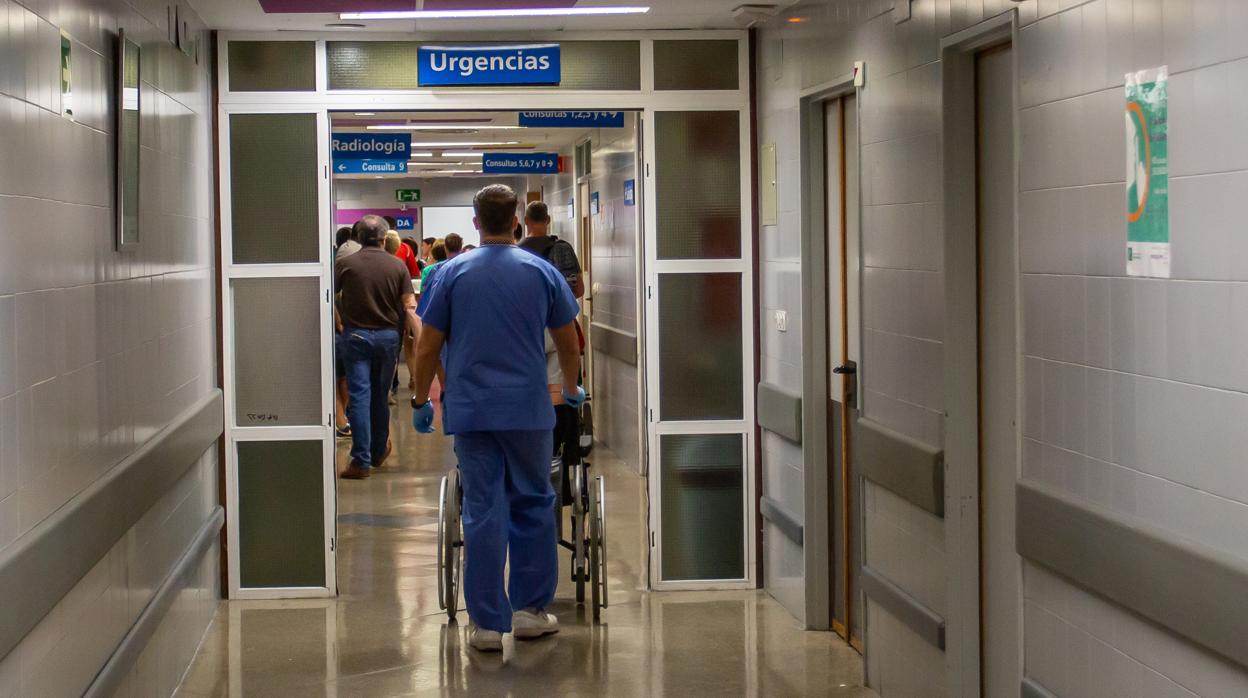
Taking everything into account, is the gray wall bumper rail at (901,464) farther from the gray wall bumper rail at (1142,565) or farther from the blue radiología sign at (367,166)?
the blue radiología sign at (367,166)

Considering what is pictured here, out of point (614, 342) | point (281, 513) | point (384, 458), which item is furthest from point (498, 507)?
point (614, 342)

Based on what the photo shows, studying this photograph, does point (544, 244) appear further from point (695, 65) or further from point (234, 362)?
point (234, 362)

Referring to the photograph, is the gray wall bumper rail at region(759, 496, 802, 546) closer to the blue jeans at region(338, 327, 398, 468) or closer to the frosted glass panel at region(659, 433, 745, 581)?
the frosted glass panel at region(659, 433, 745, 581)

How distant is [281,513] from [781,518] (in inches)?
87.0

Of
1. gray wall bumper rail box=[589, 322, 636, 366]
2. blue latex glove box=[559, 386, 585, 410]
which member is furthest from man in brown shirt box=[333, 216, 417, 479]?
blue latex glove box=[559, 386, 585, 410]

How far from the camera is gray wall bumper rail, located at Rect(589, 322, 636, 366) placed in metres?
10.1

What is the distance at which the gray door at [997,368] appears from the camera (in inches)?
156

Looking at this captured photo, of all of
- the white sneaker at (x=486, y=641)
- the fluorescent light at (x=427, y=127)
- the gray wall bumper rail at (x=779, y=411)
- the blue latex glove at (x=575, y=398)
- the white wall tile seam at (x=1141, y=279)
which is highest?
the fluorescent light at (x=427, y=127)

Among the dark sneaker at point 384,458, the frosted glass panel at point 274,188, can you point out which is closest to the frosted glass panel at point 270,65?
the frosted glass panel at point 274,188

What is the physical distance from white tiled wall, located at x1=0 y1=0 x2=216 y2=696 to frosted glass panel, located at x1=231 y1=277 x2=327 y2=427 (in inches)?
29.5

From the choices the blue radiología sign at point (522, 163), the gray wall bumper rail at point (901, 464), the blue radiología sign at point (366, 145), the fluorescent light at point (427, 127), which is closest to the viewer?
the gray wall bumper rail at point (901, 464)

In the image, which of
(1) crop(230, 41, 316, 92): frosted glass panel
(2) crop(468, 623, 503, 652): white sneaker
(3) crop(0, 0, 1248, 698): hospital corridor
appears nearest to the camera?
(3) crop(0, 0, 1248, 698): hospital corridor

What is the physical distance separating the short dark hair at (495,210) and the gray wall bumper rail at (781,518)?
1.68 m

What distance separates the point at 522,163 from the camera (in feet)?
50.5
